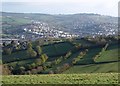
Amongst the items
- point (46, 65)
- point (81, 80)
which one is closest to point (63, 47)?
point (46, 65)

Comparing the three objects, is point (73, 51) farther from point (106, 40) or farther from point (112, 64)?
point (112, 64)

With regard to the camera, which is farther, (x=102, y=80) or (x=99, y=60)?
(x=99, y=60)

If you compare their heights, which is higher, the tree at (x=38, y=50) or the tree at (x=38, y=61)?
the tree at (x=38, y=50)

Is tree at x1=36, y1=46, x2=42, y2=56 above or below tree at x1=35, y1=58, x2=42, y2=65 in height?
above

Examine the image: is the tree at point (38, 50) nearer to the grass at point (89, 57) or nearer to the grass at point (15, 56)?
the grass at point (15, 56)

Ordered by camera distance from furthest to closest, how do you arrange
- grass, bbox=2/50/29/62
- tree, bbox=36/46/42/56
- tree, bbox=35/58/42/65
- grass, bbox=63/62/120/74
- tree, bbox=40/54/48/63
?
1. tree, bbox=36/46/42/56
2. grass, bbox=2/50/29/62
3. tree, bbox=40/54/48/63
4. tree, bbox=35/58/42/65
5. grass, bbox=63/62/120/74

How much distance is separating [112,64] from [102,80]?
41615 mm

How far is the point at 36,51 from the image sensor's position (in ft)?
282

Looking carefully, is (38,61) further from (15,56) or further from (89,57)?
(89,57)

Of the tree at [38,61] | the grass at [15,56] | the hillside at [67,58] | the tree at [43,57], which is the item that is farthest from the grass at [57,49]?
the tree at [38,61]

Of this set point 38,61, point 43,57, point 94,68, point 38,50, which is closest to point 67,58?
point 43,57

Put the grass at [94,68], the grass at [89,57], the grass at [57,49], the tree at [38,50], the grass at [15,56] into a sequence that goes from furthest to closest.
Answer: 1. the tree at [38,50]
2. the grass at [57,49]
3. the grass at [15,56]
4. the grass at [89,57]
5. the grass at [94,68]

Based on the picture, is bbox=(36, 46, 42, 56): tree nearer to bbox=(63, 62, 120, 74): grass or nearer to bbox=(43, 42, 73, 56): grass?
bbox=(43, 42, 73, 56): grass

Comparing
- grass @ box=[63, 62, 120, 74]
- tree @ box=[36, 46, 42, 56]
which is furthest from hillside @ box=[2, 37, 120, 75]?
tree @ box=[36, 46, 42, 56]
